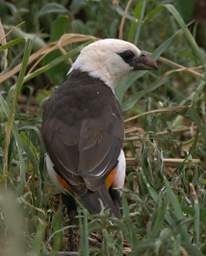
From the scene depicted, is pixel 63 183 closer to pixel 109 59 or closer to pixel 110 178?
pixel 110 178

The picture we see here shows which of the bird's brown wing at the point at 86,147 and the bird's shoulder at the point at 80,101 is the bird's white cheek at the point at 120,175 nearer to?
the bird's brown wing at the point at 86,147

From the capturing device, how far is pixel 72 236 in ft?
14.8

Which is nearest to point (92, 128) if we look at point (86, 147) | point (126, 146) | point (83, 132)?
point (83, 132)

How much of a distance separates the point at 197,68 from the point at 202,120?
656mm

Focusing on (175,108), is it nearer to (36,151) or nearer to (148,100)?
(148,100)

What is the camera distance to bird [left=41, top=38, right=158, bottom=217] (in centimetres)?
448

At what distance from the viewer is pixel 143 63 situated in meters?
5.70

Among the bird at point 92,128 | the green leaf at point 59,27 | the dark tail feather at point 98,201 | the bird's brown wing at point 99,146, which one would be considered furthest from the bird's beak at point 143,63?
the dark tail feather at point 98,201

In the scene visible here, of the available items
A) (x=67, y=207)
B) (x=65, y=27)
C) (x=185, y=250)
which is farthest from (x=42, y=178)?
(x=65, y=27)

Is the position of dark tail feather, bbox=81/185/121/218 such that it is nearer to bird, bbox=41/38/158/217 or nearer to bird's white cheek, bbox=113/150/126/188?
bird, bbox=41/38/158/217

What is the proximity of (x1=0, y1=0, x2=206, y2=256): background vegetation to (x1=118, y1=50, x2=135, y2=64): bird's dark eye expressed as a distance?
0.74 ft

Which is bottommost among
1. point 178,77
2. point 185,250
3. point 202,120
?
point 178,77

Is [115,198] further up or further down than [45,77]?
further up

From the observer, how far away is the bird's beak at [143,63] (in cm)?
570
